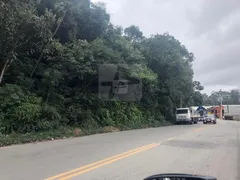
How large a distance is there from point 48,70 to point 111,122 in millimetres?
8705

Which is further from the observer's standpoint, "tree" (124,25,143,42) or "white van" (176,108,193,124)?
"tree" (124,25,143,42)

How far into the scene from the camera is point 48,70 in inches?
845

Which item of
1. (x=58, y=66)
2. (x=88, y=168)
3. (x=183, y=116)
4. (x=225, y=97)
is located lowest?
(x=88, y=168)

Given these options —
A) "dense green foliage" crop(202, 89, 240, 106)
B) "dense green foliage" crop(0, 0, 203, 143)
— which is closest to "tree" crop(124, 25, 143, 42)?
"dense green foliage" crop(0, 0, 203, 143)

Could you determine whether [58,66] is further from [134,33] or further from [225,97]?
[225,97]

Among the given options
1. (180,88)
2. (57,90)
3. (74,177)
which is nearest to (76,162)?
(74,177)

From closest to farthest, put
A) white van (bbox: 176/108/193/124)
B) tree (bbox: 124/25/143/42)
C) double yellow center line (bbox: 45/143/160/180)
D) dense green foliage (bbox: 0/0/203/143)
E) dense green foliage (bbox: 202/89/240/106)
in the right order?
1. double yellow center line (bbox: 45/143/160/180)
2. dense green foliage (bbox: 0/0/203/143)
3. white van (bbox: 176/108/193/124)
4. tree (bbox: 124/25/143/42)
5. dense green foliage (bbox: 202/89/240/106)

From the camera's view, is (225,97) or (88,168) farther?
(225,97)

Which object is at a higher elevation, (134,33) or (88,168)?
(134,33)

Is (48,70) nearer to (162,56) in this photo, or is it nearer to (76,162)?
(76,162)

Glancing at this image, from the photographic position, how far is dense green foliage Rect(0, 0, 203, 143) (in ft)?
55.2

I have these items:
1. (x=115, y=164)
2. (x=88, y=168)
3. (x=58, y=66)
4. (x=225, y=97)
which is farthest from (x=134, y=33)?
(x=225, y=97)

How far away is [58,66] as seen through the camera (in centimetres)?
2220

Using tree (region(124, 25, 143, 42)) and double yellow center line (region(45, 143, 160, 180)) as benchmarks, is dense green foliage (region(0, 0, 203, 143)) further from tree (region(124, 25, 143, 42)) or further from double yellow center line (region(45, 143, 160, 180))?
tree (region(124, 25, 143, 42))
